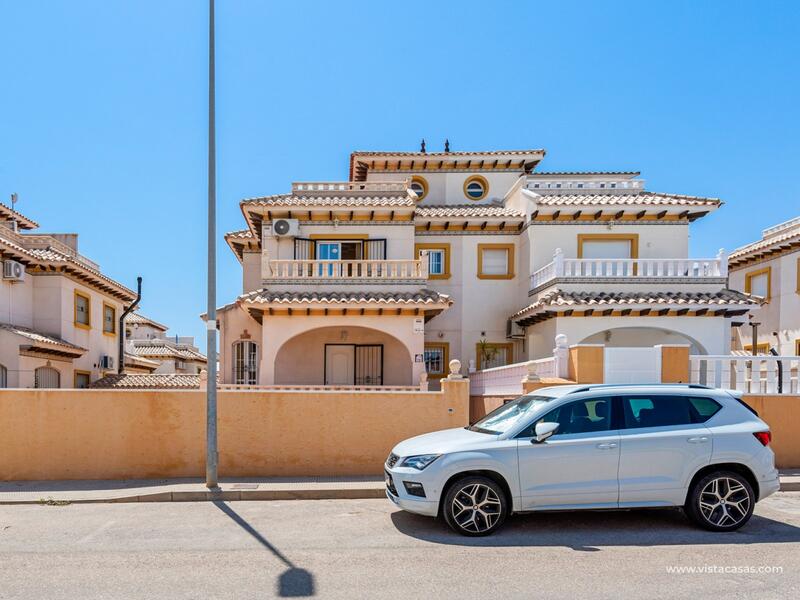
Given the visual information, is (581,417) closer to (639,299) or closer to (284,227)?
(639,299)

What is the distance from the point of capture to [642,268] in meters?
16.3

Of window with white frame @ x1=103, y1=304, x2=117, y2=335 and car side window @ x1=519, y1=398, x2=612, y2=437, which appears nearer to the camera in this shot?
car side window @ x1=519, y1=398, x2=612, y2=437

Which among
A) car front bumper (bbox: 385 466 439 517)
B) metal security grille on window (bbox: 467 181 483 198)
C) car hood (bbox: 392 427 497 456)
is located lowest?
car front bumper (bbox: 385 466 439 517)

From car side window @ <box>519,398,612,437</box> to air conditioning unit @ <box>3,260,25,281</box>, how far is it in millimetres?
18095

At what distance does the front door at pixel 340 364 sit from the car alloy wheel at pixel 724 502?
11981mm

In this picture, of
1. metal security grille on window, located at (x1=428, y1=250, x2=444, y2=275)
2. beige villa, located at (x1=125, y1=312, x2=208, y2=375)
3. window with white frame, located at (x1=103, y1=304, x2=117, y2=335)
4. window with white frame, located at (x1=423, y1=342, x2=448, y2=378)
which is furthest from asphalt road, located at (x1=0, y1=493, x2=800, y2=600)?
beige villa, located at (x1=125, y1=312, x2=208, y2=375)

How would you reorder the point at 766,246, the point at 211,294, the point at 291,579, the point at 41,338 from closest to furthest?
the point at 291,579, the point at 211,294, the point at 41,338, the point at 766,246

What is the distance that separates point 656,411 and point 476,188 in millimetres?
17022

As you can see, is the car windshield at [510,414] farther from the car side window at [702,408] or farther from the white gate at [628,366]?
the white gate at [628,366]

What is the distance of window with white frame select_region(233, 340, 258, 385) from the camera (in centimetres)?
1692

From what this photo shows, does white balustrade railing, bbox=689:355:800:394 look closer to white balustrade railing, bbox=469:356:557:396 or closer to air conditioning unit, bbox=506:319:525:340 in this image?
white balustrade railing, bbox=469:356:557:396

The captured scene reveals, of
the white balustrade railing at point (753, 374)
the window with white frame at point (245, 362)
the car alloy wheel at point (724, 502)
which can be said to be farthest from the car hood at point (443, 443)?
the window with white frame at point (245, 362)

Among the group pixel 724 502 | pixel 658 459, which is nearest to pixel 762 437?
pixel 724 502

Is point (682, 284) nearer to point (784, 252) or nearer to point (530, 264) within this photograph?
point (530, 264)
